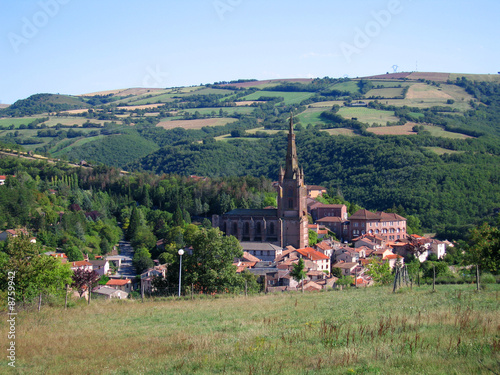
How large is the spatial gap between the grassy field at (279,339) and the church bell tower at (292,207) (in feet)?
156

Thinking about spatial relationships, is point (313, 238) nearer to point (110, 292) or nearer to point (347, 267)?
point (347, 267)

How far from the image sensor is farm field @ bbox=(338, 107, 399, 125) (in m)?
164

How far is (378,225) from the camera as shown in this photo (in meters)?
78.6

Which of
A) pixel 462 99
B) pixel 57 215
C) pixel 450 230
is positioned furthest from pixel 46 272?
pixel 462 99

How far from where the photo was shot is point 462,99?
199125mm

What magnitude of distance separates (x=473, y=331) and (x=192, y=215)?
75938mm

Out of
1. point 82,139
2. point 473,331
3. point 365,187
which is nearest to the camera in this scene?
point 473,331

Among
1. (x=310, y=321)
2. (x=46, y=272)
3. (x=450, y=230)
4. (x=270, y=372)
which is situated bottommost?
(x=450, y=230)

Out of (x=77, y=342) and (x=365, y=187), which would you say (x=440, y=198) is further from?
(x=77, y=342)

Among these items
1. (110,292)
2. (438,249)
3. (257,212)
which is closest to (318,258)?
(257,212)

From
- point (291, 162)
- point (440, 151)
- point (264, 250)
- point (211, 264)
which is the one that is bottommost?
point (264, 250)

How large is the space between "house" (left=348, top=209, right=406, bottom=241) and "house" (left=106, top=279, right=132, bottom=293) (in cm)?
3481

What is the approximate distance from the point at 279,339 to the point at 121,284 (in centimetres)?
4420

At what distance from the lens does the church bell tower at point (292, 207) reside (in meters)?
66.6
